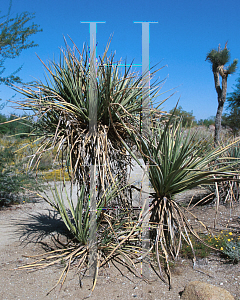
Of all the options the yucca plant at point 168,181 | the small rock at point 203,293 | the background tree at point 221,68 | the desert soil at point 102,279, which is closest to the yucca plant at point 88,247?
the desert soil at point 102,279

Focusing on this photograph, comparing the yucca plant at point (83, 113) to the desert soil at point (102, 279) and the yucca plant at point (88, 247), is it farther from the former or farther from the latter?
the desert soil at point (102, 279)

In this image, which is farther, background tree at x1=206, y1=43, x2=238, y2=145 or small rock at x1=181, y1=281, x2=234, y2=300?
background tree at x1=206, y1=43, x2=238, y2=145

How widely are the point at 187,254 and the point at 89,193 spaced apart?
5.70 ft

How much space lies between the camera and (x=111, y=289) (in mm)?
3104

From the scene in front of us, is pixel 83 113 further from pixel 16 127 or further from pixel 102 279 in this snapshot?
pixel 16 127

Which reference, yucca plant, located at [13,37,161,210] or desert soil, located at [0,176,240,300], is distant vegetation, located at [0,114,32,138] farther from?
A: desert soil, located at [0,176,240,300]

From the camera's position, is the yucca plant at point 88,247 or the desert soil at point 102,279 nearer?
the desert soil at point 102,279

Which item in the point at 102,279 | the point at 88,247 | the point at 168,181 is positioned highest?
the point at 168,181

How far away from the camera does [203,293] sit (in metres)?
2.74

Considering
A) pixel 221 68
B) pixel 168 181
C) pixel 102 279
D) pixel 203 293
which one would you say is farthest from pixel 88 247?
pixel 221 68

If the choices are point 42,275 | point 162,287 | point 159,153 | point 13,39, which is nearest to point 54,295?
point 42,275

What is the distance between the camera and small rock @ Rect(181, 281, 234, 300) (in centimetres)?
270

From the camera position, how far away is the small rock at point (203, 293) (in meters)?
2.70

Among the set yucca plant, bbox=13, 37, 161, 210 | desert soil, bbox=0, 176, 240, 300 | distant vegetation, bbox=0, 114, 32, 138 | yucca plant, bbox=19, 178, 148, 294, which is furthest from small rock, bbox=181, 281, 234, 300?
distant vegetation, bbox=0, 114, 32, 138
